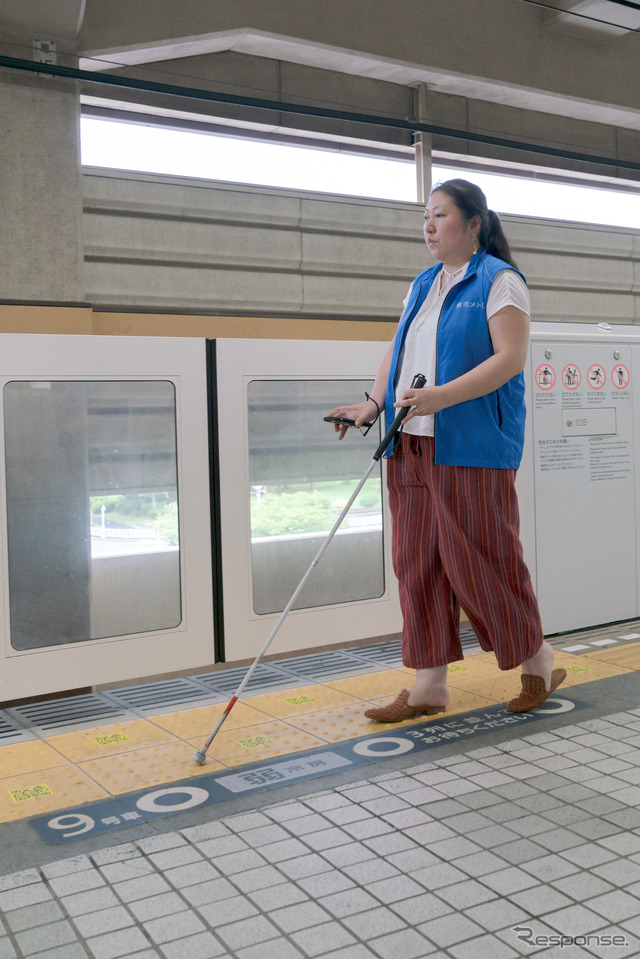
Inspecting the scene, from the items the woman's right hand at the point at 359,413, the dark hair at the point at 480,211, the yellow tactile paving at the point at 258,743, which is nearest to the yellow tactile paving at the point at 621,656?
the yellow tactile paving at the point at 258,743

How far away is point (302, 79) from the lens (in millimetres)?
5695

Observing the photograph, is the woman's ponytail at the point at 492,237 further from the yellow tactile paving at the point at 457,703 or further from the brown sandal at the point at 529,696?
the yellow tactile paving at the point at 457,703

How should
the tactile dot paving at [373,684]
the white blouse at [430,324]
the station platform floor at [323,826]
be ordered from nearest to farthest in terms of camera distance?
the station platform floor at [323,826], the white blouse at [430,324], the tactile dot paving at [373,684]

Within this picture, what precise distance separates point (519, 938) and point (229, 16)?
492cm

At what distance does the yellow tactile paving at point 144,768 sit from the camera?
8.96ft

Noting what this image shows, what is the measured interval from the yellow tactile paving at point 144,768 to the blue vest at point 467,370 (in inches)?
50.3

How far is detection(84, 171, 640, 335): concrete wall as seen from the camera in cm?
Result: 500

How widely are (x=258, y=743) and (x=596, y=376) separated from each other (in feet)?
8.49

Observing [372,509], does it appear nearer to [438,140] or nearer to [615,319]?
[438,140]

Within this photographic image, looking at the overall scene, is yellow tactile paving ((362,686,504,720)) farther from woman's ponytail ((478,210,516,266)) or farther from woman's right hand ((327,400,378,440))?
woman's ponytail ((478,210,516,266))

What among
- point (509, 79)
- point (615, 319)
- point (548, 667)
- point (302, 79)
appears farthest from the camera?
point (615, 319)

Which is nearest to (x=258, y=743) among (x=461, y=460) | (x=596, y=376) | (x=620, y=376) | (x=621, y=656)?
(x=461, y=460)

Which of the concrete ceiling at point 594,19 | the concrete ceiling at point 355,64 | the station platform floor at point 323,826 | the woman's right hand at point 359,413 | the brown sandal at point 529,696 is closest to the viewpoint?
the station platform floor at point 323,826

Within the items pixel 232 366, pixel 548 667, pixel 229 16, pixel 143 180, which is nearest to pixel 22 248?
pixel 143 180
